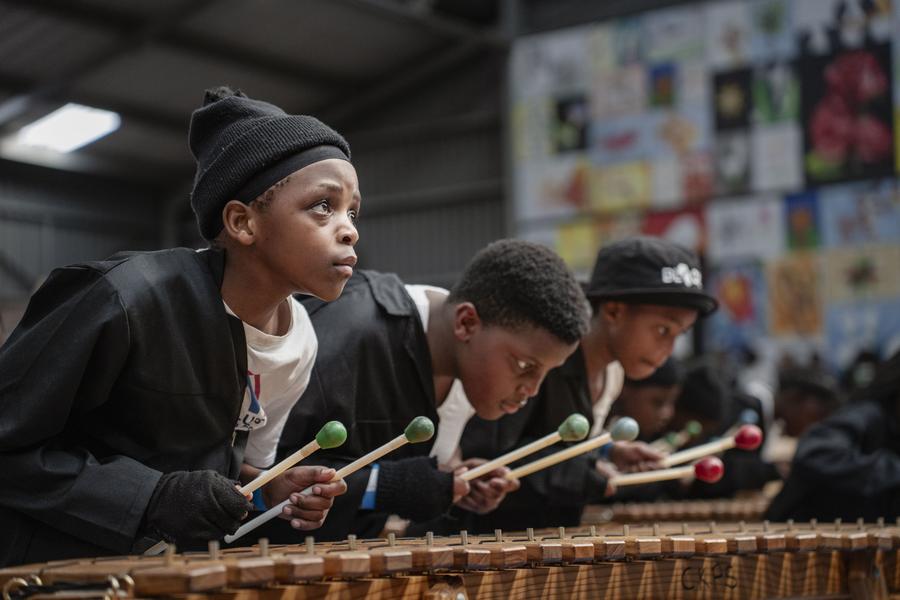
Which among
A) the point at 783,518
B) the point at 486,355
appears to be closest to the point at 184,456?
the point at 486,355

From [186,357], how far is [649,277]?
171 centimetres

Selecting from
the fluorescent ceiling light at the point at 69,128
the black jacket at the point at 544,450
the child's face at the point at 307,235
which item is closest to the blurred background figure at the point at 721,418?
the black jacket at the point at 544,450

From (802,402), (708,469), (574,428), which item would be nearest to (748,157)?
(802,402)

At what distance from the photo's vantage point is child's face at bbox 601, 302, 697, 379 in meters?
3.47

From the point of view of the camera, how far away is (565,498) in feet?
11.1

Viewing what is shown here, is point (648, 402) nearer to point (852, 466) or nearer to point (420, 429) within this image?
point (852, 466)

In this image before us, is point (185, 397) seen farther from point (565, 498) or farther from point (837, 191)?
point (837, 191)

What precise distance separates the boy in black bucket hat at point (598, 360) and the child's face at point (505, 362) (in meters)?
0.43

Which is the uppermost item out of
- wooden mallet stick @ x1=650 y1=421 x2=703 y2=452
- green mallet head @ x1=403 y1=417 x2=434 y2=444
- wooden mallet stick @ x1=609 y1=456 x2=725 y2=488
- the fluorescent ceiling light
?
the fluorescent ceiling light

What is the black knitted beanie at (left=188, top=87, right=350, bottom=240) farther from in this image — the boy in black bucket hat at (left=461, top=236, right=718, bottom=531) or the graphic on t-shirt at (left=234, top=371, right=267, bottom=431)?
the boy in black bucket hat at (left=461, top=236, right=718, bottom=531)

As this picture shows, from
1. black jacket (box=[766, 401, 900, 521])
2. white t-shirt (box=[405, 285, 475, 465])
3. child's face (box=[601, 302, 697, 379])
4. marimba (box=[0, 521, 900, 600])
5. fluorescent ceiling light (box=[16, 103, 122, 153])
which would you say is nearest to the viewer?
marimba (box=[0, 521, 900, 600])

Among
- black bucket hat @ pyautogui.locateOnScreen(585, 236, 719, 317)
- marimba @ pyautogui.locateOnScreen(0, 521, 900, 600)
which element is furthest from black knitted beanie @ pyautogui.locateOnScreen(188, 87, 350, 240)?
black bucket hat @ pyautogui.locateOnScreen(585, 236, 719, 317)

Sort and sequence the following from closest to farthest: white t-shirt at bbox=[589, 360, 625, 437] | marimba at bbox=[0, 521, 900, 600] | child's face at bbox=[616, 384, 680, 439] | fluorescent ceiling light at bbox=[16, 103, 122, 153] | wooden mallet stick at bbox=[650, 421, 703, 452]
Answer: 1. marimba at bbox=[0, 521, 900, 600]
2. white t-shirt at bbox=[589, 360, 625, 437]
3. wooden mallet stick at bbox=[650, 421, 703, 452]
4. child's face at bbox=[616, 384, 680, 439]
5. fluorescent ceiling light at bbox=[16, 103, 122, 153]

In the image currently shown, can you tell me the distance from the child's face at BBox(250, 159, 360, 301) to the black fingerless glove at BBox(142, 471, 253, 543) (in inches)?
16.4
